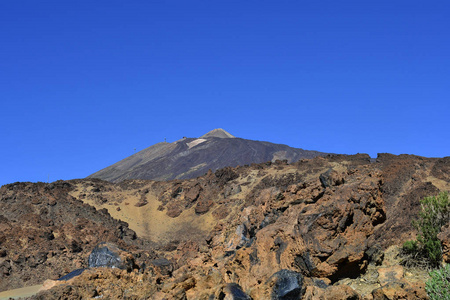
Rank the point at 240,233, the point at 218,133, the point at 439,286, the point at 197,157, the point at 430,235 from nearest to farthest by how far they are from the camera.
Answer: the point at 439,286
the point at 430,235
the point at 240,233
the point at 197,157
the point at 218,133

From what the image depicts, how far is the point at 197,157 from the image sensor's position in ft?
337

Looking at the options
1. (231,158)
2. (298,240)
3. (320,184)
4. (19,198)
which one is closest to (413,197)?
(320,184)

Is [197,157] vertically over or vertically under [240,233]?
over

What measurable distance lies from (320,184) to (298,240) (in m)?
3.62

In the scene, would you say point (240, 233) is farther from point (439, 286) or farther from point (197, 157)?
point (197, 157)

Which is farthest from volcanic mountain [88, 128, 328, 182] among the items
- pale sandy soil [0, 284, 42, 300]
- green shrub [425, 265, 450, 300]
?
green shrub [425, 265, 450, 300]

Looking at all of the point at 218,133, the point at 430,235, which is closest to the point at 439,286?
the point at 430,235

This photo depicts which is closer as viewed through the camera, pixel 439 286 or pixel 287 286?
pixel 439 286

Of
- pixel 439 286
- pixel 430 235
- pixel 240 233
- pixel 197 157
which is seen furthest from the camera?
pixel 197 157

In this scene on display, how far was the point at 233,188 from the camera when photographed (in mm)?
48094

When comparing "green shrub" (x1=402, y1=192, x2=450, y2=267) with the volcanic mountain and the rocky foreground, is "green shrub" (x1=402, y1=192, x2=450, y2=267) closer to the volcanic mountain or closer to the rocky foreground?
the rocky foreground

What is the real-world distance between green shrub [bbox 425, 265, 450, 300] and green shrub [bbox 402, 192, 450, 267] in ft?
6.30

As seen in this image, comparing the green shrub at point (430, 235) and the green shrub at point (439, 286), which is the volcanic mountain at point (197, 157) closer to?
the green shrub at point (430, 235)

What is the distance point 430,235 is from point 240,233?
669 cm
